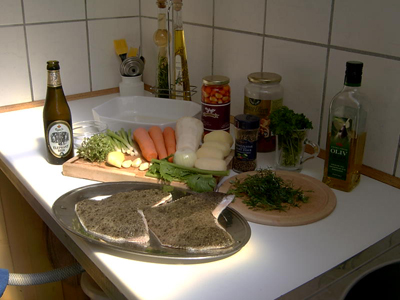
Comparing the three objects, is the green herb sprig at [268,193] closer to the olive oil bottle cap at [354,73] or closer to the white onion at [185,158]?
the white onion at [185,158]

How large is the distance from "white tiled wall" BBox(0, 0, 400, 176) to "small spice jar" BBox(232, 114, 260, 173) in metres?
0.22

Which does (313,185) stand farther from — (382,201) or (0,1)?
(0,1)

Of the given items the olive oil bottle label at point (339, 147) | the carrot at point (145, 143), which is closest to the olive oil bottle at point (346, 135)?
the olive oil bottle label at point (339, 147)

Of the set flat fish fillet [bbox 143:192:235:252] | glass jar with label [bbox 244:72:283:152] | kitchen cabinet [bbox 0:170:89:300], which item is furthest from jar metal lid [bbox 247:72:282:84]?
kitchen cabinet [bbox 0:170:89:300]

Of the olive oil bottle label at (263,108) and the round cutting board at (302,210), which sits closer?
the round cutting board at (302,210)

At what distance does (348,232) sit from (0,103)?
1.21 meters

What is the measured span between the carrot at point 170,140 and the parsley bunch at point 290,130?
0.27 m

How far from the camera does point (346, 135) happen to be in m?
0.96

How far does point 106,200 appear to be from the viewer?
930mm

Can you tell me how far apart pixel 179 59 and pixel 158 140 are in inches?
14.3

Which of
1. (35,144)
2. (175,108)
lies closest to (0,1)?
(35,144)

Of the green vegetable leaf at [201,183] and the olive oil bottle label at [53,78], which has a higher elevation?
the olive oil bottle label at [53,78]

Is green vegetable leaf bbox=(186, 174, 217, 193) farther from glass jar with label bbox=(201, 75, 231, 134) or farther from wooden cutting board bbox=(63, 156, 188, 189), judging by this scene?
glass jar with label bbox=(201, 75, 231, 134)

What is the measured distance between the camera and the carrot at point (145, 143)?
1.12 metres
